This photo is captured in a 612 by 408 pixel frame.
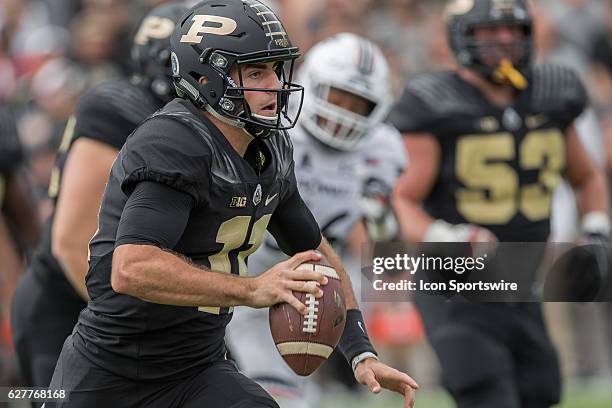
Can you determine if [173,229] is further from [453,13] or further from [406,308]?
[406,308]

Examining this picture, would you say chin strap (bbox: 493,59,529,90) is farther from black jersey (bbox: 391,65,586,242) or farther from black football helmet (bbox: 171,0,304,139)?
black football helmet (bbox: 171,0,304,139)

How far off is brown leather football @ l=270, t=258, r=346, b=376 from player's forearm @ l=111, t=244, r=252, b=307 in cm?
16

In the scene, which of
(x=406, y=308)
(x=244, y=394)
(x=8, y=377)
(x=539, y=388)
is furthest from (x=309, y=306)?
(x=406, y=308)

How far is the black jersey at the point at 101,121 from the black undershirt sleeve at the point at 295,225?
39.1 inches

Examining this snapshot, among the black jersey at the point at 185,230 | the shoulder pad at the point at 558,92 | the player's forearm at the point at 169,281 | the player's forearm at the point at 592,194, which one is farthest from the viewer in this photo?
the player's forearm at the point at 592,194

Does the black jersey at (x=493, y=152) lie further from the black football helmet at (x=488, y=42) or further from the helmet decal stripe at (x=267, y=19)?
the helmet decal stripe at (x=267, y=19)

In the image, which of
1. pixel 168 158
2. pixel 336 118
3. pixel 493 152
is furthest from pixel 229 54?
pixel 493 152

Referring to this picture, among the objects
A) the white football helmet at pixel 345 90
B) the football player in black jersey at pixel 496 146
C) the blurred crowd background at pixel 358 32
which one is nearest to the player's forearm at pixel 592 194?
the football player in black jersey at pixel 496 146

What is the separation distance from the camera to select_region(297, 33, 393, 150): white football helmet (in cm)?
544

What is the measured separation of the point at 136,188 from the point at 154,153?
0.34 ft

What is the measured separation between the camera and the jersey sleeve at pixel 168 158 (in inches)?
137

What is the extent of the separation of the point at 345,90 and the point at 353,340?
169cm

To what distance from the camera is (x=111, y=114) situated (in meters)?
4.89

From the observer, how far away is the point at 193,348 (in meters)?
3.85
